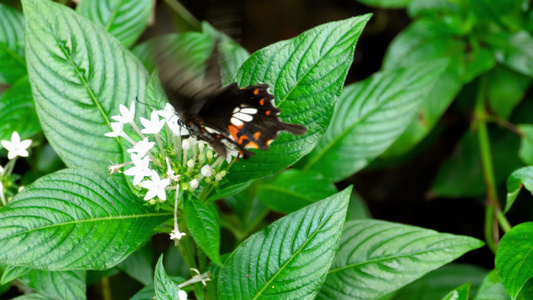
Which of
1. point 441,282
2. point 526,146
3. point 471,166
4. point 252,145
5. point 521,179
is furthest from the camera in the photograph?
point 471,166

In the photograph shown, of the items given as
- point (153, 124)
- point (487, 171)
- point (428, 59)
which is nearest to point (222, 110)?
point (153, 124)

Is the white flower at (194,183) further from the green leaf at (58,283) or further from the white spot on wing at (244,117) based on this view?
the green leaf at (58,283)

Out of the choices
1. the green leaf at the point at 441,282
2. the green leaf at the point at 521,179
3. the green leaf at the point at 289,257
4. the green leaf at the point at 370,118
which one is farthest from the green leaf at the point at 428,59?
the green leaf at the point at 289,257

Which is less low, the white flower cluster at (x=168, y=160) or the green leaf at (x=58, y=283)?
the white flower cluster at (x=168, y=160)

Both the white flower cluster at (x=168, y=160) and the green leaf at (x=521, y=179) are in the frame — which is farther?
the green leaf at (x=521, y=179)

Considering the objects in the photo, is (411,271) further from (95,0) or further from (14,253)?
(95,0)

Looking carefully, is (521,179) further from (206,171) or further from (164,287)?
(164,287)
